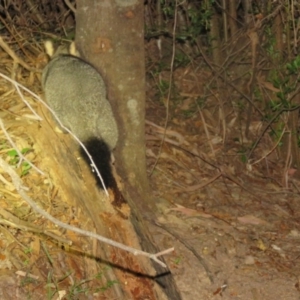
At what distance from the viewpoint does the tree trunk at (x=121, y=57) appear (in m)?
4.48

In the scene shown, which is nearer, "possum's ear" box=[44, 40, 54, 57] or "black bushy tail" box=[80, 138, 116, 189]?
"black bushy tail" box=[80, 138, 116, 189]

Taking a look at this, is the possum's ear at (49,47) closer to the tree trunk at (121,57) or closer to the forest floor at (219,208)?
the tree trunk at (121,57)

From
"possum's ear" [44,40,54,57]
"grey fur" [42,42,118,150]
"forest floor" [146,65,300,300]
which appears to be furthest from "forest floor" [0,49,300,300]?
"possum's ear" [44,40,54,57]

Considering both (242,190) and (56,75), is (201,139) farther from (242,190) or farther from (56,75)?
(56,75)

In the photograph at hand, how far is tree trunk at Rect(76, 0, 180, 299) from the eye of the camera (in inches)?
176

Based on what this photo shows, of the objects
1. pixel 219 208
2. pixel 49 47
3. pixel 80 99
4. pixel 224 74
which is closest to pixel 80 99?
pixel 80 99

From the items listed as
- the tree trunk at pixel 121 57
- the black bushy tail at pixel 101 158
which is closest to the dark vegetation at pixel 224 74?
the tree trunk at pixel 121 57

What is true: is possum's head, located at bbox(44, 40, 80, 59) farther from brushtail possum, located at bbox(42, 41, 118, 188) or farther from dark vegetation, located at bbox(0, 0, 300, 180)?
dark vegetation, located at bbox(0, 0, 300, 180)

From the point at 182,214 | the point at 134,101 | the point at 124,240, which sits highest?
the point at 134,101

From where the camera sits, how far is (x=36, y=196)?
4188mm

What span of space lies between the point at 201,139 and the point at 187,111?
34 centimetres

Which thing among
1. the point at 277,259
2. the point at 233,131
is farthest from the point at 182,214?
the point at 233,131

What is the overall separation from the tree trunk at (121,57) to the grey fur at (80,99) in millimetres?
123

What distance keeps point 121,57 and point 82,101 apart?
0.44m
